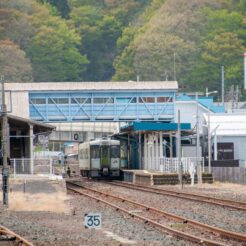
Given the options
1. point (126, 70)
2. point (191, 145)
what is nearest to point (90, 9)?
point (126, 70)

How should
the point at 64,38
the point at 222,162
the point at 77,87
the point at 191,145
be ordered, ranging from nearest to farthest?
the point at 222,162
the point at 191,145
the point at 77,87
the point at 64,38

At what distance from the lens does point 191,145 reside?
6700 cm

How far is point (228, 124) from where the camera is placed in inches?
2736

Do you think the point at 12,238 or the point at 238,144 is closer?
the point at 12,238

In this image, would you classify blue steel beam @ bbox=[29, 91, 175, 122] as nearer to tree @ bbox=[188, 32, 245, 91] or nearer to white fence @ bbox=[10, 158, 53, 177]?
white fence @ bbox=[10, 158, 53, 177]

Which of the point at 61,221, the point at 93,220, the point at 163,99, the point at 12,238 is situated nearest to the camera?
the point at 93,220

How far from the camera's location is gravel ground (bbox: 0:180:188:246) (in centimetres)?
2141

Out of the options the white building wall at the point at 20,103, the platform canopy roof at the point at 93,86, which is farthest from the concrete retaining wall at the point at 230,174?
the platform canopy roof at the point at 93,86

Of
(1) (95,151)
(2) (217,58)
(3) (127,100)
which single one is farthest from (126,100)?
(2) (217,58)

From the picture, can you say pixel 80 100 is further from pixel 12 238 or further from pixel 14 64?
pixel 12 238

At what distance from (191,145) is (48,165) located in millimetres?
22619

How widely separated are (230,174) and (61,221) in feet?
82.7

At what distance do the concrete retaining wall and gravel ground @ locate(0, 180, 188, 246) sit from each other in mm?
12128

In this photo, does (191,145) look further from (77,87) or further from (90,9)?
(90,9)
